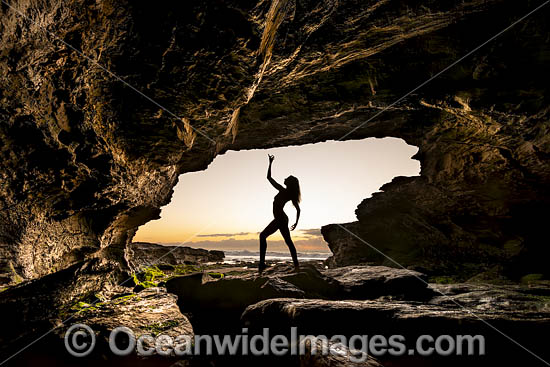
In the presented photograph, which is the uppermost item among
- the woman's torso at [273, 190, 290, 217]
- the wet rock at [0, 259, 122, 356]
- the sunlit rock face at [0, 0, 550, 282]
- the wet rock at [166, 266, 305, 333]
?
the sunlit rock face at [0, 0, 550, 282]

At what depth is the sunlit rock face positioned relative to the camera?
14.2 ft

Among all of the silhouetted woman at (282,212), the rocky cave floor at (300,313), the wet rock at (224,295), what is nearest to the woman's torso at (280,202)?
the silhouetted woman at (282,212)

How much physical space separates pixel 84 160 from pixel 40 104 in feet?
5.46

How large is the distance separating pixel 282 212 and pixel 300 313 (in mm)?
4017

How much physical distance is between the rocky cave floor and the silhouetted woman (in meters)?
0.86

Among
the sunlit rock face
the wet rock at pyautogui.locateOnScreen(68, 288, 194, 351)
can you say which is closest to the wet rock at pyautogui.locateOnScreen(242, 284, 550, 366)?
the wet rock at pyautogui.locateOnScreen(68, 288, 194, 351)

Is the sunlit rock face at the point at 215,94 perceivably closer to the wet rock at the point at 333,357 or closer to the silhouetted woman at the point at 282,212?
the silhouetted woman at the point at 282,212

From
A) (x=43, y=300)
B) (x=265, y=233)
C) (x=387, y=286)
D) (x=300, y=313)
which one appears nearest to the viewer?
(x=300, y=313)

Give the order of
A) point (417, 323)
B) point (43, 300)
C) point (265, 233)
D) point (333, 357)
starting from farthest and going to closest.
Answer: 1. point (265, 233)
2. point (43, 300)
3. point (417, 323)
4. point (333, 357)

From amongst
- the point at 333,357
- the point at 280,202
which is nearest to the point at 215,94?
the point at 280,202

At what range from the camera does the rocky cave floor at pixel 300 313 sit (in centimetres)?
306

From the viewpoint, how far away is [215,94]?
5938 mm

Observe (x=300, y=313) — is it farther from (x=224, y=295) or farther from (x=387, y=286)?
(x=387, y=286)

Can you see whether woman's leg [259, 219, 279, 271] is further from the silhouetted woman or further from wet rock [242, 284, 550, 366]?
wet rock [242, 284, 550, 366]
